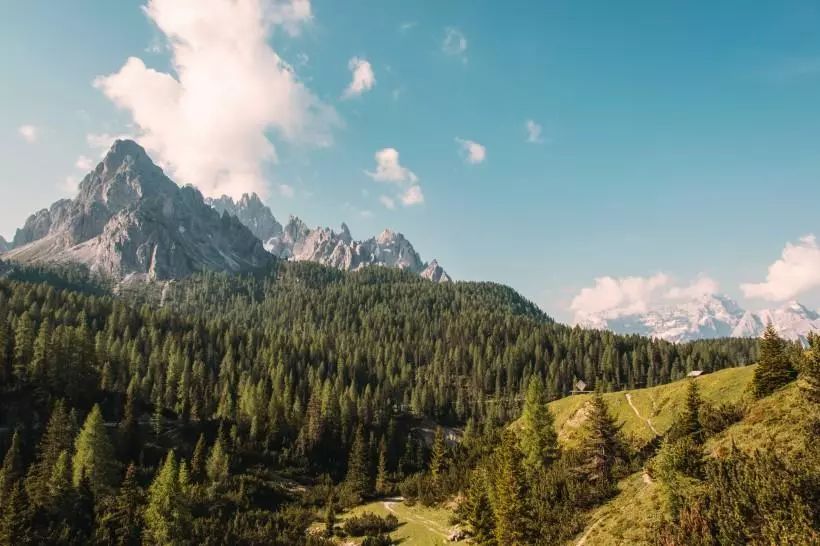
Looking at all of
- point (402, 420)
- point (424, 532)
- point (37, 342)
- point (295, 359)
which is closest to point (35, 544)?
point (424, 532)

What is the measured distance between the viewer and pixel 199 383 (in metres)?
119

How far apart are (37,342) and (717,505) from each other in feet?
390

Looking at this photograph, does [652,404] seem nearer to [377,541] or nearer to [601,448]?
[601,448]

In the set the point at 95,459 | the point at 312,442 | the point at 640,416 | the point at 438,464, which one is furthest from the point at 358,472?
the point at 640,416

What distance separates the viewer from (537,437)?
7038 centimetres

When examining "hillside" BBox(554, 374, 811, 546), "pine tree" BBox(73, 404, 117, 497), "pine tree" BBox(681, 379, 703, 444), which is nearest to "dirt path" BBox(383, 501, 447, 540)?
"hillside" BBox(554, 374, 811, 546)

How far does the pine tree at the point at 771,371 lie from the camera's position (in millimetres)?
53062

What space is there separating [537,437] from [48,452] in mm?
76048

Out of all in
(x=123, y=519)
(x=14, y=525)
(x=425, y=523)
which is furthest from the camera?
(x=425, y=523)

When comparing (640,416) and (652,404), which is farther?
(652,404)

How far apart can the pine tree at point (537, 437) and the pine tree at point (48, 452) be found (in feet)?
220

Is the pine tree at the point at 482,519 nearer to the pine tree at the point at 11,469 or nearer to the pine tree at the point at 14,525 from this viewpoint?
the pine tree at the point at 14,525

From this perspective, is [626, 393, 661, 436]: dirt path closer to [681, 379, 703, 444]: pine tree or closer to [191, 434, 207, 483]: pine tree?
[681, 379, 703, 444]: pine tree

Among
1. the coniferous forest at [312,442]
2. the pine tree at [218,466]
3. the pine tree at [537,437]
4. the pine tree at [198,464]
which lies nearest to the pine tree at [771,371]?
the coniferous forest at [312,442]
